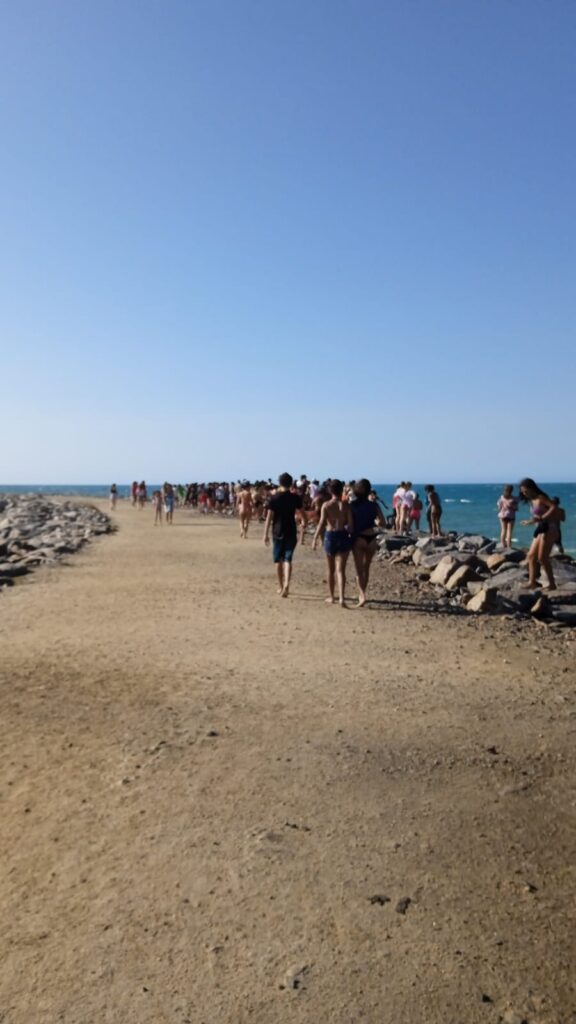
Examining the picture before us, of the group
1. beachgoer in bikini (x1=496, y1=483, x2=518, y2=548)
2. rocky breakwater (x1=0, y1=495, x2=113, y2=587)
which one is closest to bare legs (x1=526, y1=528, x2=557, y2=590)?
beachgoer in bikini (x1=496, y1=483, x2=518, y2=548)

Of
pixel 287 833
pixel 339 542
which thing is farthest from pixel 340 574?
pixel 287 833

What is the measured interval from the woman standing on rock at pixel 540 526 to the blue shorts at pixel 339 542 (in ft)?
9.66

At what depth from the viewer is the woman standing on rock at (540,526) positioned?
12.4m

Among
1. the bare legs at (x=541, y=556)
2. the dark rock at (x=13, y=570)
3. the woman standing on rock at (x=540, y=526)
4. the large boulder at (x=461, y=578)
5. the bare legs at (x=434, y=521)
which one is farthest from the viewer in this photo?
the bare legs at (x=434, y=521)

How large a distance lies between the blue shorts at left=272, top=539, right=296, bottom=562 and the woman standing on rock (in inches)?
147

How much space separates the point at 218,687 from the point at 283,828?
9.27ft

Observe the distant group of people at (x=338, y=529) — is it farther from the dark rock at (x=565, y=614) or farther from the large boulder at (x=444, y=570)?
the dark rock at (x=565, y=614)

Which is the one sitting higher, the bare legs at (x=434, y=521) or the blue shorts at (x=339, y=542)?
the blue shorts at (x=339, y=542)

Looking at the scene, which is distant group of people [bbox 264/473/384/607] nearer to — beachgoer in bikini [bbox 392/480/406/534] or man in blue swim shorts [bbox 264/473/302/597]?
man in blue swim shorts [bbox 264/473/302/597]

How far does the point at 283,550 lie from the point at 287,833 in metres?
7.81

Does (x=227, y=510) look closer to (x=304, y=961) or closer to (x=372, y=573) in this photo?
(x=372, y=573)

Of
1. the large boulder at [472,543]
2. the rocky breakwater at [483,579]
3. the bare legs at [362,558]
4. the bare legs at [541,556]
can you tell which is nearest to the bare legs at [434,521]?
the large boulder at [472,543]

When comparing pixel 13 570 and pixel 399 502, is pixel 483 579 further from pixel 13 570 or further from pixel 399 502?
pixel 399 502

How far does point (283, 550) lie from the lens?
1220 centimetres
